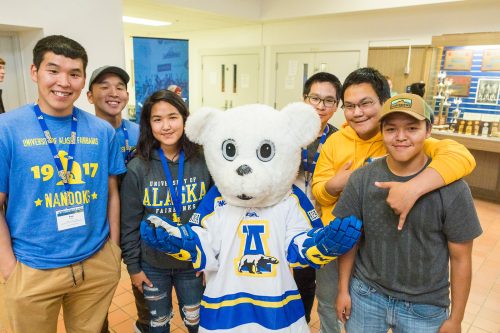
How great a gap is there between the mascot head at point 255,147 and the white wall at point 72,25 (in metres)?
3.45

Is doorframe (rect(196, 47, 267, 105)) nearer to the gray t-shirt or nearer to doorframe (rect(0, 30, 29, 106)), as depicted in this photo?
doorframe (rect(0, 30, 29, 106))

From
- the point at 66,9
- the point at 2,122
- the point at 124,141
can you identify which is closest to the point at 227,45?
the point at 66,9

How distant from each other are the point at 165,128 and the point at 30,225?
635 mm

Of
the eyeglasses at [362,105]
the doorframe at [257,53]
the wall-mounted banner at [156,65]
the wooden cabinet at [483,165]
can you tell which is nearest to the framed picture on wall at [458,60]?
the wooden cabinet at [483,165]

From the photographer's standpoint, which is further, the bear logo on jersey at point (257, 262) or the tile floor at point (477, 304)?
the tile floor at point (477, 304)

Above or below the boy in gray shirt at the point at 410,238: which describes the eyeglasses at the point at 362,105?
above

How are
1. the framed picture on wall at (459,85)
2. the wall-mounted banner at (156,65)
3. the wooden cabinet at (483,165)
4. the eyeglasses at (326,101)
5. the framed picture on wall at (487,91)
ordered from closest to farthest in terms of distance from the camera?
the eyeglasses at (326,101) < the wall-mounted banner at (156,65) < the wooden cabinet at (483,165) < the framed picture on wall at (487,91) < the framed picture on wall at (459,85)

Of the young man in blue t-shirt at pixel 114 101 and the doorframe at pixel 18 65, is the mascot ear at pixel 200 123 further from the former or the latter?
the doorframe at pixel 18 65

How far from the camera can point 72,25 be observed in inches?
165

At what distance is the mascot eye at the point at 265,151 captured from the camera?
134cm

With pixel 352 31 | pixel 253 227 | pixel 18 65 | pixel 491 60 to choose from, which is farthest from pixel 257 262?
pixel 352 31

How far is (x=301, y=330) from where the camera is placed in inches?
55.9

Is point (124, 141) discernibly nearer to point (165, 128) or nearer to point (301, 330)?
point (165, 128)

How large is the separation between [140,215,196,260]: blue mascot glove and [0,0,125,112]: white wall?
3590mm
